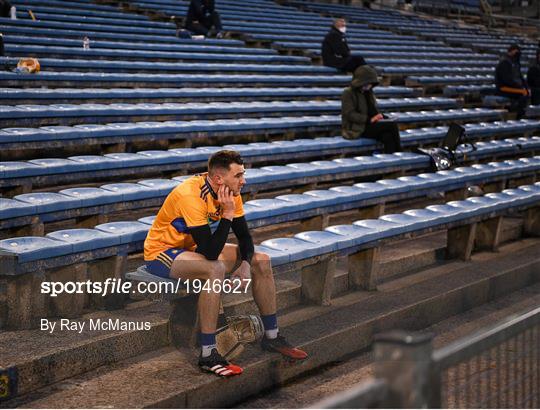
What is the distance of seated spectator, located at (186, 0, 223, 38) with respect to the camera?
1245 cm

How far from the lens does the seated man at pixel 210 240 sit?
14.3 ft

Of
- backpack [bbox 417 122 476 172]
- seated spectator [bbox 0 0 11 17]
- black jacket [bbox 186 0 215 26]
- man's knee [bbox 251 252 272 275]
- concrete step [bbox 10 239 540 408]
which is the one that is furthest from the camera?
black jacket [bbox 186 0 215 26]

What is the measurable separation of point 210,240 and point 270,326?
1.76ft

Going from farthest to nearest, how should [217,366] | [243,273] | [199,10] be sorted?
[199,10] < [243,273] < [217,366]

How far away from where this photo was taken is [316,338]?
478 cm

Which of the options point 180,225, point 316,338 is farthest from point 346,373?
point 180,225

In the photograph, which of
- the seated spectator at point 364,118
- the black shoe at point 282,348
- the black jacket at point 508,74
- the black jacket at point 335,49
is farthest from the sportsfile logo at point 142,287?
the black jacket at point 508,74

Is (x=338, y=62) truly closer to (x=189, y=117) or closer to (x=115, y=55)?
(x=115, y=55)

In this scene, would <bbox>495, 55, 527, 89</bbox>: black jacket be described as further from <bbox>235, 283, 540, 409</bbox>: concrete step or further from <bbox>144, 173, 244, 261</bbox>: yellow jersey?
<bbox>144, 173, 244, 261</bbox>: yellow jersey

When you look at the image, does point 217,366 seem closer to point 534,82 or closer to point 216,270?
point 216,270

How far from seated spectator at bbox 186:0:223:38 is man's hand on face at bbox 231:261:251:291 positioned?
8.40 m

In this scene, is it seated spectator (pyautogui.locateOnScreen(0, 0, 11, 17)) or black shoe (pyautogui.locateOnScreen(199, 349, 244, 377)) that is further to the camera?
seated spectator (pyautogui.locateOnScreen(0, 0, 11, 17))

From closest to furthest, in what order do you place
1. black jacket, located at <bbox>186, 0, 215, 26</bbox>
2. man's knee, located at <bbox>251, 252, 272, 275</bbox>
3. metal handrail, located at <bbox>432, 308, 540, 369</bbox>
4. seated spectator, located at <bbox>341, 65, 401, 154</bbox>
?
metal handrail, located at <bbox>432, 308, 540, 369</bbox> < man's knee, located at <bbox>251, 252, 272, 275</bbox> < seated spectator, located at <bbox>341, 65, 401, 154</bbox> < black jacket, located at <bbox>186, 0, 215, 26</bbox>

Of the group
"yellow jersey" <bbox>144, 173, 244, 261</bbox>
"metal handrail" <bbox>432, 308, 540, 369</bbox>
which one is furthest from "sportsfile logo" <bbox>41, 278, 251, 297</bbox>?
"metal handrail" <bbox>432, 308, 540, 369</bbox>
